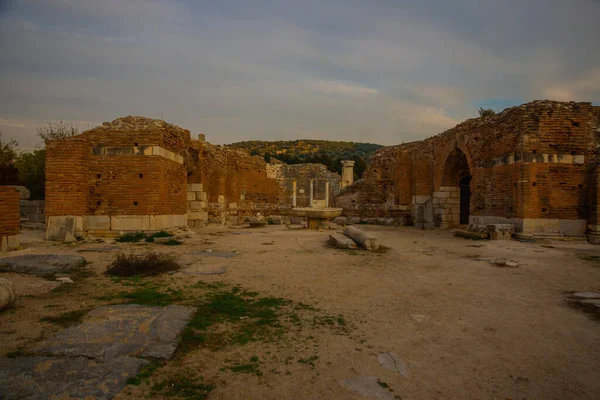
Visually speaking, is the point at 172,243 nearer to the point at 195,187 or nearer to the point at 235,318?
the point at 195,187

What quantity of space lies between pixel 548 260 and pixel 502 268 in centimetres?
158

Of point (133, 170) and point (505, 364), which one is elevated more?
point (133, 170)

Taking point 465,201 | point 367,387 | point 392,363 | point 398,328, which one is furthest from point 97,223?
point 465,201

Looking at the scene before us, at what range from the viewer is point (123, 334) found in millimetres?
3168

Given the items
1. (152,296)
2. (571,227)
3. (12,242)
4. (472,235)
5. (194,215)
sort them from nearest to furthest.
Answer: (152,296) < (12,242) < (571,227) < (472,235) < (194,215)

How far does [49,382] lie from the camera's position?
7.56ft

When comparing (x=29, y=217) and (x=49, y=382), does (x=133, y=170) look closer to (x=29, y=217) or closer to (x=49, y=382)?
(x=29, y=217)

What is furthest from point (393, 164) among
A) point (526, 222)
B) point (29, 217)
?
point (29, 217)

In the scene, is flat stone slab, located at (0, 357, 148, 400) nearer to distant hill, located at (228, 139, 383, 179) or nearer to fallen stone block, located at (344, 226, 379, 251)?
fallen stone block, located at (344, 226, 379, 251)

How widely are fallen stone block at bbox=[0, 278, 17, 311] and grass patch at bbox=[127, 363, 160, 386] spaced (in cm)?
221

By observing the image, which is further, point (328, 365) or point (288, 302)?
point (288, 302)

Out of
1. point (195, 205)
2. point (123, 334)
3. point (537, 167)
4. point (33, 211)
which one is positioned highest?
point (537, 167)

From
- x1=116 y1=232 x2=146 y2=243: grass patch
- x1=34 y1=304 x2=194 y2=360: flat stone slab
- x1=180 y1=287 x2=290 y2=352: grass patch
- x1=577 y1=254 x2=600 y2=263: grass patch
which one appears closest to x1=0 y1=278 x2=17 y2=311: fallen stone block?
x1=34 y1=304 x2=194 y2=360: flat stone slab

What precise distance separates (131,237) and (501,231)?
435 inches
